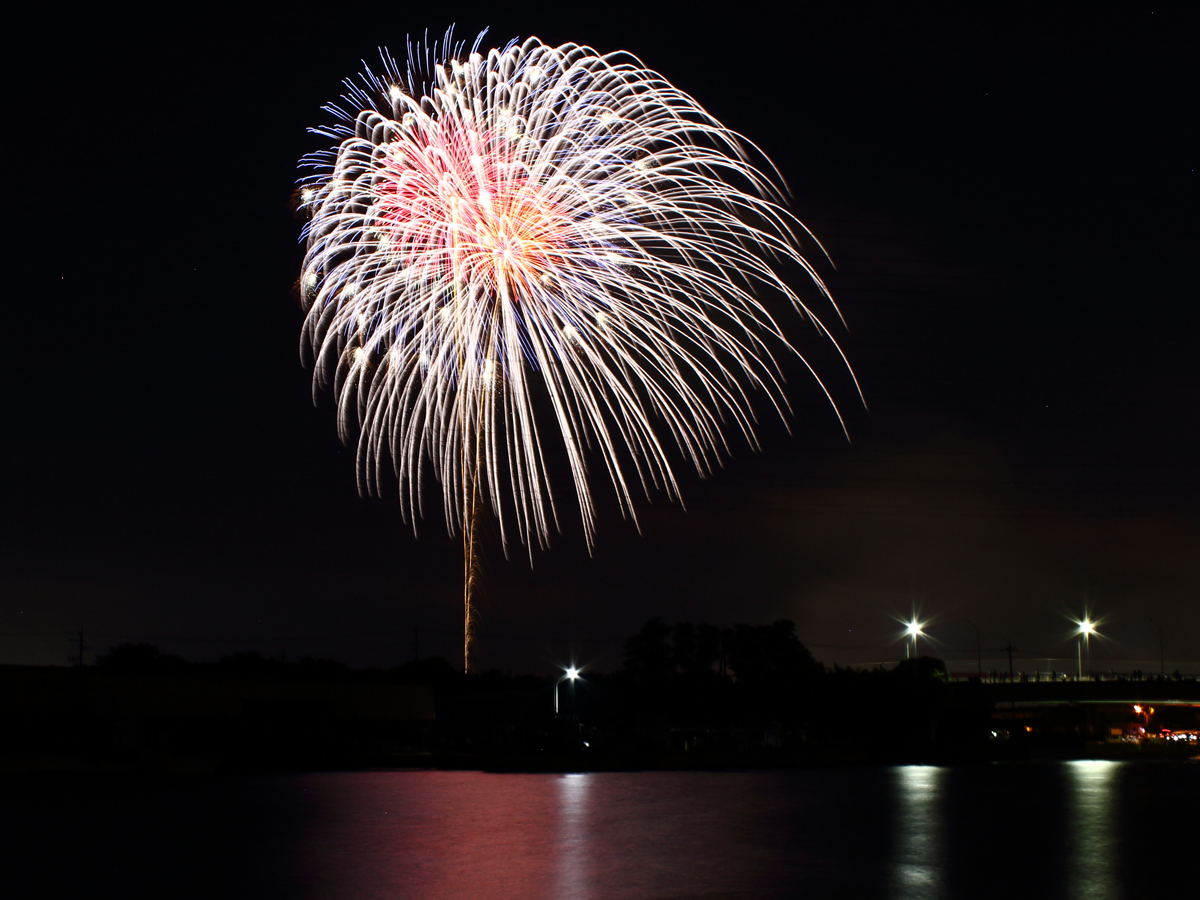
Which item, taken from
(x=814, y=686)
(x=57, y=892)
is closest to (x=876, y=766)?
(x=814, y=686)

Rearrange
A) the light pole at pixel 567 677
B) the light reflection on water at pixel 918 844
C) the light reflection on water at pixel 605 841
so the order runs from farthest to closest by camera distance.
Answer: the light pole at pixel 567 677
the light reflection on water at pixel 605 841
the light reflection on water at pixel 918 844

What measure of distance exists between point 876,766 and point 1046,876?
5550 centimetres

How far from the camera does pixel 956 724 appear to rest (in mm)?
89875

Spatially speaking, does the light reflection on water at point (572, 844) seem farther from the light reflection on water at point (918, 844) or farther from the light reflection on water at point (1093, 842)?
the light reflection on water at point (1093, 842)

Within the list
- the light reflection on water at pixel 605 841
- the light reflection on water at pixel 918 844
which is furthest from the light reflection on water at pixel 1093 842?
the light reflection on water at pixel 918 844

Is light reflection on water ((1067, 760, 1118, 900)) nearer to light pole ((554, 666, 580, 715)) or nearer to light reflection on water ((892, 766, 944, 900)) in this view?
light reflection on water ((892, 766, 944, 900))

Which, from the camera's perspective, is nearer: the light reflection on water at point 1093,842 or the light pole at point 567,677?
the light reflection on water at point 1093,842

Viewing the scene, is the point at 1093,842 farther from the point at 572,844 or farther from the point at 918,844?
the point at 572,844

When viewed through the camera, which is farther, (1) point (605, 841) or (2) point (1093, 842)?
(2) point (1093, 842)

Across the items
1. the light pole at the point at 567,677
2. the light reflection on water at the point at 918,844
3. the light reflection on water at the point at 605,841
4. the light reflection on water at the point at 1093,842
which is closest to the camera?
the light reflection on water at the point at 918,844

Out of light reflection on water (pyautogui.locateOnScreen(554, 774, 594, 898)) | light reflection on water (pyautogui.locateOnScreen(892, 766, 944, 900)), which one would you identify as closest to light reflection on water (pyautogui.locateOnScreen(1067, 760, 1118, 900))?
light reflection on water (pyautogui.locateOnScreen(892, 766, 944, 900))

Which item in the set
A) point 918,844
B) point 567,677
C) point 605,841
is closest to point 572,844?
point 605,841

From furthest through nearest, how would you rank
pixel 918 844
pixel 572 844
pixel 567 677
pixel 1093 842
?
1. pixel 567 677
2. pixel 1093 842
3. pixel 918 844
4. pixel 572 844

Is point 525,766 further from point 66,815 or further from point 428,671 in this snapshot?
point 428,671
